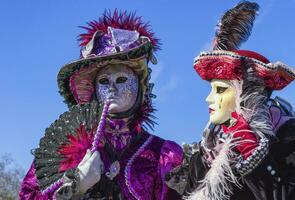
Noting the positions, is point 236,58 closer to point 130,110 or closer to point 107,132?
point 130,110

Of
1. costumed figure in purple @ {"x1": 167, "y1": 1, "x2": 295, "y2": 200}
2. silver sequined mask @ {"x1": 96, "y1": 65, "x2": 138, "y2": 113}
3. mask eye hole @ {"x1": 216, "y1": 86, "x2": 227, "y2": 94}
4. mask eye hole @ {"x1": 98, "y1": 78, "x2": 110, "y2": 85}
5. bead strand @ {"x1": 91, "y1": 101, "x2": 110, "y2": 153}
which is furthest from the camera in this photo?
mask eye hole @ {"x1": 98, "y1": 78, "x2": 110, "y2": 85}

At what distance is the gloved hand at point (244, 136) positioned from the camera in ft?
11.6

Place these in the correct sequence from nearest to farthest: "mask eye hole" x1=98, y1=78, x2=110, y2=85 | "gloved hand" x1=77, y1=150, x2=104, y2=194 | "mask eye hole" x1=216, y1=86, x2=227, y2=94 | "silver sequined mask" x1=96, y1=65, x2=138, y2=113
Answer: "mask eye hole" x1=216, y1=86, x2=227, y2=94
"gloved hand" x1=77, y1=150, x2=104, y2=194
"silver sequined mask" x1=96, y1=65, x2=138, y2=113
"mask eye hole" x1=98, y1=78, x2=110, y2=85

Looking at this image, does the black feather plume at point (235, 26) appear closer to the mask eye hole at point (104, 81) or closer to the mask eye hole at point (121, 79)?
the mask eye hole at point (121, 79)

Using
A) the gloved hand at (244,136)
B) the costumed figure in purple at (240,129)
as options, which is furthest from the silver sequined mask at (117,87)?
the gloved hand at (244,136)

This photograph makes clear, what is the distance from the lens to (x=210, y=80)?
158 inches

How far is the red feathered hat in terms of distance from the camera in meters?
3.75

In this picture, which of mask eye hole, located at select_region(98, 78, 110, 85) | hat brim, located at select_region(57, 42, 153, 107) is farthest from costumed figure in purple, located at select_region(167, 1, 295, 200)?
mask eye hole, located at select_region(98, 78, 110, 85)

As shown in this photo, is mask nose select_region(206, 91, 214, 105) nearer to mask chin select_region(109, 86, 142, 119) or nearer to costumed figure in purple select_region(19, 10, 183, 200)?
costumed figure in purple select_region(19, 10, 183, 200)

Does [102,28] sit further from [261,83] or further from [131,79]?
[261,83]

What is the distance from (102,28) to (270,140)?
222cm

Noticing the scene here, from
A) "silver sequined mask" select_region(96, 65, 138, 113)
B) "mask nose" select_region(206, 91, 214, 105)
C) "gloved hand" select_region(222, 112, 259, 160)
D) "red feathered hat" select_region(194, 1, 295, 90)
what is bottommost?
"gloved hand" select_region(222, 112, 259, 160)

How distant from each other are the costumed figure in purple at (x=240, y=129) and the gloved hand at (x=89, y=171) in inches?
24.9

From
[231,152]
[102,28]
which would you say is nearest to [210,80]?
[231,152]
